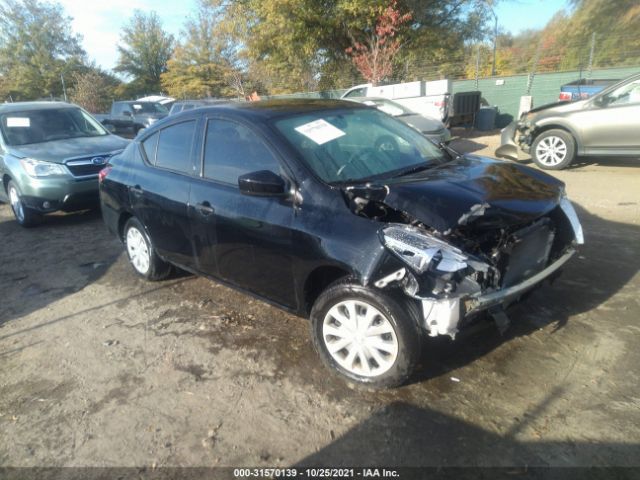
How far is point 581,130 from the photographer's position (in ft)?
27.0

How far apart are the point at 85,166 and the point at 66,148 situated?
2.06ft

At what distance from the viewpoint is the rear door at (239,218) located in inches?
125

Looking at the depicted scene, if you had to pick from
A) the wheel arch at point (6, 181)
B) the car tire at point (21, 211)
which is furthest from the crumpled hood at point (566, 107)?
the wheel arch at point (6, 181)

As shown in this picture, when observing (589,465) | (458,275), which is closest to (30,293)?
(458,275)

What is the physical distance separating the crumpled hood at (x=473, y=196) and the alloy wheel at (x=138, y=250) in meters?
2.81

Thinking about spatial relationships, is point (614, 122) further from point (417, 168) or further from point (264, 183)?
point (264, 183)

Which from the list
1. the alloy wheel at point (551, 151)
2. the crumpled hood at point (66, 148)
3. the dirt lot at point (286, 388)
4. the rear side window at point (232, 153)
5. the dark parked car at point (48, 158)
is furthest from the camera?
the alloy wheel at point (551, 151)

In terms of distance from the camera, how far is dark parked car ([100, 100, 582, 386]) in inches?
103

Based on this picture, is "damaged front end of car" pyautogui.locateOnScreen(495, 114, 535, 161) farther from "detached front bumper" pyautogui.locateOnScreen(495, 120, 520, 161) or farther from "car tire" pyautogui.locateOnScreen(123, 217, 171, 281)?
"car tire" pyautogui.locateOnScreen(123, 217, 171, 281)

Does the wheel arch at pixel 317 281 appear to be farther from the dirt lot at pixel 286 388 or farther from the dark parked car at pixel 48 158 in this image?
the dark parked car at pixel 48 158

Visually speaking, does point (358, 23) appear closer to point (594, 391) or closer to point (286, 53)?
point (286, 53)

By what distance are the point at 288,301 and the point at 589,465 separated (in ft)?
6.48

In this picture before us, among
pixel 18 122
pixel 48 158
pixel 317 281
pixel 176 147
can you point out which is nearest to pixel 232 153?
pixel 176 147

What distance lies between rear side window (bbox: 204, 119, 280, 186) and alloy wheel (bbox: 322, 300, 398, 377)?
1.09 metres
